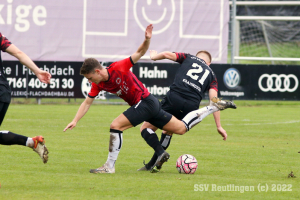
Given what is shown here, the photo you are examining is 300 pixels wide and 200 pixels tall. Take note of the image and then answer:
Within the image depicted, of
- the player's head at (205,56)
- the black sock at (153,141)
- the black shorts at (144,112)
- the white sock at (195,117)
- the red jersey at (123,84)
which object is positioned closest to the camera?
the red jersey at (123,84)

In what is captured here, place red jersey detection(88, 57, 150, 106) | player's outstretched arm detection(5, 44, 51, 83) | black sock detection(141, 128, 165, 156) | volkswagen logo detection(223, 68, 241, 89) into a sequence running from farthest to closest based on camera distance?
volkswagen logo detection(223, 68, 241, 89)
black sock detection(141, 128, 165, 156)
red jersey detection(88, 57, 150, 106)
player's outstretched arm detection(5, 44, 51, 83)

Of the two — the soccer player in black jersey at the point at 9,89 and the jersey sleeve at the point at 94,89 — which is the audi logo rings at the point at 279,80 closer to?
the jersey sleeve at the point at 94,89

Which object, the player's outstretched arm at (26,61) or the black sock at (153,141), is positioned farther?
the black sock at (153,141)

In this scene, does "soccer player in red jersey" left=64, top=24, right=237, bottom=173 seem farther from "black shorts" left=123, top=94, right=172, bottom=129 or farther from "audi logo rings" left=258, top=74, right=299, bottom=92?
"audi logo rings" left=258, top=74, right=299, bottom=92

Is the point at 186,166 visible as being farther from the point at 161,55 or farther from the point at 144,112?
the point at 161,55

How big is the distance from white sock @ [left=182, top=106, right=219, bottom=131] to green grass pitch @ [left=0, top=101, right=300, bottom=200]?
70 cm

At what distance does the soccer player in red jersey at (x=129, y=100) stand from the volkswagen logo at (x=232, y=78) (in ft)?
50.7

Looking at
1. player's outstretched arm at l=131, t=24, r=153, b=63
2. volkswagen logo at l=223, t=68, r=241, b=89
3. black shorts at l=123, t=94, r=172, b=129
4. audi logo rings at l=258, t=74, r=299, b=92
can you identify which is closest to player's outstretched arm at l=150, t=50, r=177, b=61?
black shorts at l=123, t=94, r=172, b=129

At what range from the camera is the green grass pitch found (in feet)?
18.0

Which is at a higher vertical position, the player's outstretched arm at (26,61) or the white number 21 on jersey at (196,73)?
the player's outstretched arm at (26,61)

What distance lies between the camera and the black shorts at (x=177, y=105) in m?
7.48

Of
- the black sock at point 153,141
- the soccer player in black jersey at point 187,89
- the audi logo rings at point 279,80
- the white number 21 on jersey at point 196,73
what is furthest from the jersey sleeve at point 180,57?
the audi logo rings at point 279,80

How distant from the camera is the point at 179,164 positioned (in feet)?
22.9

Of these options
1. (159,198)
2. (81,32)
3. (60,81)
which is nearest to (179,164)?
(159,198)
